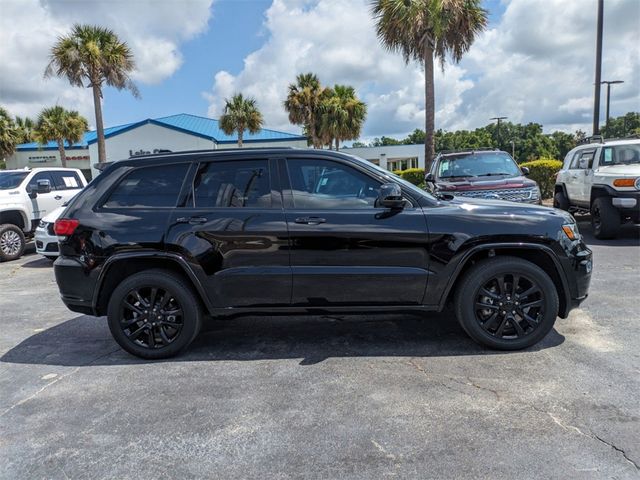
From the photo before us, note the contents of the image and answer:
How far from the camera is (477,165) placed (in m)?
10.1

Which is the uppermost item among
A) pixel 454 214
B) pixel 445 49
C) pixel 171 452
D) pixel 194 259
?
pixel 445 49

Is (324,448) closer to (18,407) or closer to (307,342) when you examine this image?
(307,342)

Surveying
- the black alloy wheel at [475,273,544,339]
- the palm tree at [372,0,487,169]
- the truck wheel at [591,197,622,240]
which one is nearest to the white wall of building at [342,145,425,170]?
the palm tree at [372,0,487,169]

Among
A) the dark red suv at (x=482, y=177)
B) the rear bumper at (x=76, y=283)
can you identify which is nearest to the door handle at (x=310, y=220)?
the rear bumper at (x=76, y=283)

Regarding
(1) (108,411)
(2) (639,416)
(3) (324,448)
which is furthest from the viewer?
(1) (108,411)

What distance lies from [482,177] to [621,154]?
2979 mm

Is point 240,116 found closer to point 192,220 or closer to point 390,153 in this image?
point 390,153

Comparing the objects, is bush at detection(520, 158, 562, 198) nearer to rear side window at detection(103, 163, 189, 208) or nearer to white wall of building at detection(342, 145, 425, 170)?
rear side window at detection(103, 163, 189, 208)

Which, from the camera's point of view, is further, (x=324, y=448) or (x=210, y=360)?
(x=210, y=360)

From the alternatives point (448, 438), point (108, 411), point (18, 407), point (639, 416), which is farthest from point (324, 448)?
point (18, 407)

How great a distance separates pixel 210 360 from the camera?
4.24 meters

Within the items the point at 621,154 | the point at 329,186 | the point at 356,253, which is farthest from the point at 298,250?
the point at 621,154

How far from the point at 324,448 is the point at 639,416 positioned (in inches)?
76.9

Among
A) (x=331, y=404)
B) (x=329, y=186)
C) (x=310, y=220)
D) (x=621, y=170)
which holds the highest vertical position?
(x=621, y=170)
